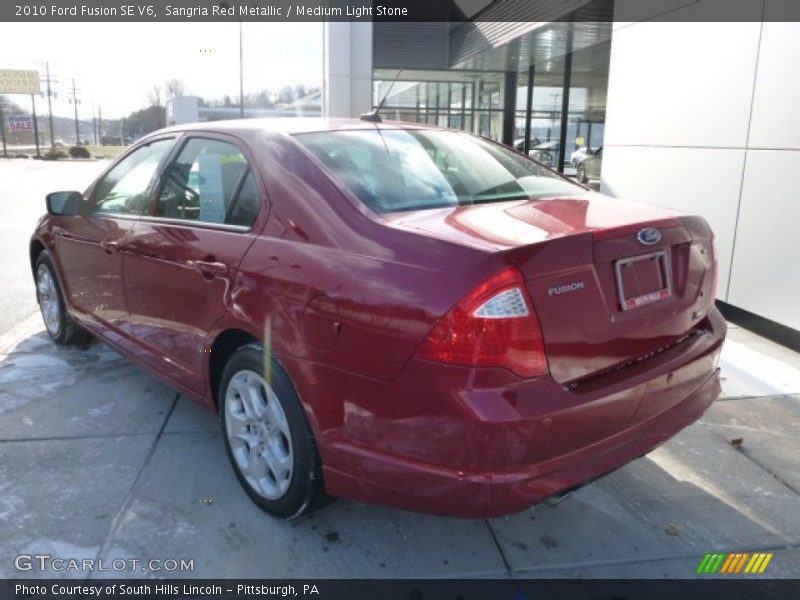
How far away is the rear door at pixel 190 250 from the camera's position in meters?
2.97

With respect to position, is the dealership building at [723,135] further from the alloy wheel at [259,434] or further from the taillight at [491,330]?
the taillight at [491,330]

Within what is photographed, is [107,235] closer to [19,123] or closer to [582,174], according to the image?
[582,174]

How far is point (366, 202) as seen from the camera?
2.58 metres

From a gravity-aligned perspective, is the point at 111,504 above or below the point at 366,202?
below

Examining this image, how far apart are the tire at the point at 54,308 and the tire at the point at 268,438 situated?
7.81 ft

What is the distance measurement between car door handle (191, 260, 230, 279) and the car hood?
846 millimetres

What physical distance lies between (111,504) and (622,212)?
8.33ft

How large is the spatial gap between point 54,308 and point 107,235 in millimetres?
1495

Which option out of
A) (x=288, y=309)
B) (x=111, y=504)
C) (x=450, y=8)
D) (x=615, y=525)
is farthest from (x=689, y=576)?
(x=450, y=8)

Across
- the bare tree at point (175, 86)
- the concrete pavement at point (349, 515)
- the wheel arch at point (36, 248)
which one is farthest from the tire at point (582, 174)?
the bare tree at point (175, 86)

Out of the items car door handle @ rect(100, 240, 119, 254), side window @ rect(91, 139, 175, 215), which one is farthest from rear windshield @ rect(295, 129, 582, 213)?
car door handle @ rect(100, 240, 119, 254)

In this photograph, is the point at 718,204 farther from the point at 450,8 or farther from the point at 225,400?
the point at 450,8

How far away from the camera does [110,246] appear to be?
389 centimetres

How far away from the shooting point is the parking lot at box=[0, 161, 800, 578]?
2652 millimetres
